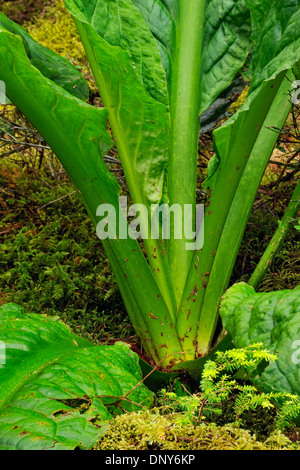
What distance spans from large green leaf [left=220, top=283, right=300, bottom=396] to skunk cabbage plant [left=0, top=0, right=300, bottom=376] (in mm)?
255

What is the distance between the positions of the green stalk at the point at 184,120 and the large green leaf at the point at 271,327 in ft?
0.95

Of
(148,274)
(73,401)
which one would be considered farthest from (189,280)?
(73,401)

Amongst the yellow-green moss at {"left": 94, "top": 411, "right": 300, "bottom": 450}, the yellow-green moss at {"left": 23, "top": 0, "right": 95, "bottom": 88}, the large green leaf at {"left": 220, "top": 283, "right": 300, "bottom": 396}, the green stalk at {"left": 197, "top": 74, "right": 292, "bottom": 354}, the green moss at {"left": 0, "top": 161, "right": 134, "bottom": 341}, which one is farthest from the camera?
the yellow-green moss at {"left": 23, "top": 0, "right": 95, "bottom": 88}

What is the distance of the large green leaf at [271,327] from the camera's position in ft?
2.87

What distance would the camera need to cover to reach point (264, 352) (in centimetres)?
88

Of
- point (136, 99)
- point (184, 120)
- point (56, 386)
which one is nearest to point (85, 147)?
point (136, 99)

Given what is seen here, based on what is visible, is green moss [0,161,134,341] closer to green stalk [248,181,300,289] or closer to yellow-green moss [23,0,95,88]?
green stalk [248,181,300,289]

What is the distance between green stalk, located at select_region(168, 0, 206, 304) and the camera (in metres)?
1.42

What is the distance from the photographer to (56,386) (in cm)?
90

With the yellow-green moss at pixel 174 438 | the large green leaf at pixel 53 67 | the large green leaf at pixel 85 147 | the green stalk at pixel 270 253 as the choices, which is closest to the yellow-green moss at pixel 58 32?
the large green leaf at pixel 53 67

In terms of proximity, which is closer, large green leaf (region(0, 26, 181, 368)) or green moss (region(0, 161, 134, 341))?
large green leaf (region(0, 26, 181, 368))

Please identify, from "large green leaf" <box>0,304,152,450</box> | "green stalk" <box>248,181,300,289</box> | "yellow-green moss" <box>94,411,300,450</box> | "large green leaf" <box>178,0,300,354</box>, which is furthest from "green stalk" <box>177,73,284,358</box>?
"yellow-green moss" <box>94,411,300,450</box>
